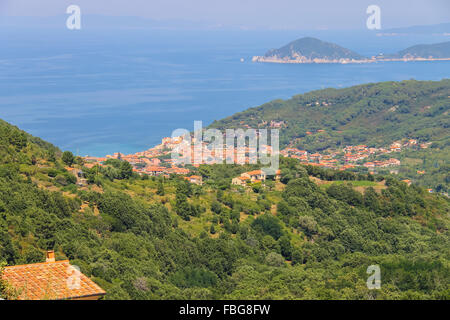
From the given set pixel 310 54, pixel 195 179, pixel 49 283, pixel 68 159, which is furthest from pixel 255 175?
pixel 310 54

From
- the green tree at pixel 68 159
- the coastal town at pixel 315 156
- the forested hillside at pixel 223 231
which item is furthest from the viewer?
the coastal town at pixel 315 156

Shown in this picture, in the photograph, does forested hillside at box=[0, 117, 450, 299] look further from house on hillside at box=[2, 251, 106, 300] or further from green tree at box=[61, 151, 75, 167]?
house on hillside at box=[2, 251, 106, 300]

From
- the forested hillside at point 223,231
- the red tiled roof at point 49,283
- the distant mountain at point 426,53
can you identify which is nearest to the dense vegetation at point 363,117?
the forested hillside at point 223,231

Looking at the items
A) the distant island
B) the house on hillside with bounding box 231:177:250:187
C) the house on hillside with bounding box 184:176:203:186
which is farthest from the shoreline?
the house on hillside with bounding box 231:177:250:187

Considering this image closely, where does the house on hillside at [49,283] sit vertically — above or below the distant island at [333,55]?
below

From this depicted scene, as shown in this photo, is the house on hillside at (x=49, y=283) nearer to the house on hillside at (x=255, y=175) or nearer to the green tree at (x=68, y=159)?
the green tree at (x=68, y=159)
